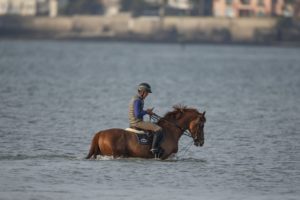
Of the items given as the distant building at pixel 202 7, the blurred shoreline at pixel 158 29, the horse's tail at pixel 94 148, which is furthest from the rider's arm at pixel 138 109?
the distant building at pixel 202 7

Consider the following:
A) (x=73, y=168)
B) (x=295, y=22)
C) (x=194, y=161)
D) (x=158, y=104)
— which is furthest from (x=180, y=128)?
(x=295, y=22)

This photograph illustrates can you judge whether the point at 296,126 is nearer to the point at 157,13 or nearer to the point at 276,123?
the point at 276,123

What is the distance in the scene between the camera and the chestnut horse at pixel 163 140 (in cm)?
2839

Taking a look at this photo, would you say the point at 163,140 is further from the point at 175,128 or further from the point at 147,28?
the point at 147,28

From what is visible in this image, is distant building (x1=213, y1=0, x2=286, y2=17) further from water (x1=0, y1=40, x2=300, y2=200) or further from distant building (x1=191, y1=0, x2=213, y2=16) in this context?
water (x1=0, y1=40, x2=300, y2=200)

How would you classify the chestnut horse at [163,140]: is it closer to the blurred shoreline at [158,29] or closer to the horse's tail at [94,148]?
the horse's tail at [94,148]

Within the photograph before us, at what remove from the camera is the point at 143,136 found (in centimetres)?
2900

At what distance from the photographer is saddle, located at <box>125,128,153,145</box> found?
28.9 metres

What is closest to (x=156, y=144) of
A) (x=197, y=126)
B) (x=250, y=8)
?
(x=197, y=126)

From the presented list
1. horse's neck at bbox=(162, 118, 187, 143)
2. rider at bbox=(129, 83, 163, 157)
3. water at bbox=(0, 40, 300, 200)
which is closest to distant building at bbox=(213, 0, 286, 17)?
water at bbox=(0, 40, 300, 200)

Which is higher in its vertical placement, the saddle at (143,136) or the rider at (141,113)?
the rider at (141,113)

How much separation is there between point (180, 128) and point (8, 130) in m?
9.13

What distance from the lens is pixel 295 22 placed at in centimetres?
17938

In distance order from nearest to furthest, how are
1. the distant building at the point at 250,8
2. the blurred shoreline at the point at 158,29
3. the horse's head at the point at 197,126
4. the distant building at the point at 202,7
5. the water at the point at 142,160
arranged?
the water at the point at 142,160 → the horse's head at the point at 197,126 → the blurred shoreline at the point at 158,29 → the distant building at the point at 250,8 → the distant building at the point at 202,7
